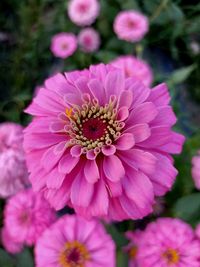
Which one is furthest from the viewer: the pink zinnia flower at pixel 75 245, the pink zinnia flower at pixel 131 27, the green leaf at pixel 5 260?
the pink zinnia flower at pixel 131 27

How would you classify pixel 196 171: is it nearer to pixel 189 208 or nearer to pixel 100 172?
pixel 189 208

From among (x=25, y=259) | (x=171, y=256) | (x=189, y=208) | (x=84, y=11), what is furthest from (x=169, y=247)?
(x=84, y=11)

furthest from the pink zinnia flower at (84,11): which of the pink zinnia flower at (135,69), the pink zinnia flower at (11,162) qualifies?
the pink zinnia flower at (11,162)

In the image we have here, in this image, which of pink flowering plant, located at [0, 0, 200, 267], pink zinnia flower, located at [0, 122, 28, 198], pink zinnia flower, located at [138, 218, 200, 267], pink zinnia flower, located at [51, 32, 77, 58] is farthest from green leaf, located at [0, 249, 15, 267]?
pink zinnia flower, located at [51, 32, 77, 58]

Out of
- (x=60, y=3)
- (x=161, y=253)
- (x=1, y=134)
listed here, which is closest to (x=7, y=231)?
(x=1, y=134)

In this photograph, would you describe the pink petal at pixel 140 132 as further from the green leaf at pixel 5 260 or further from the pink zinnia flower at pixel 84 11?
the pink zinnia flower at pixel 84 11

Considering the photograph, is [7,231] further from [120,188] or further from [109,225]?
[120,188]
